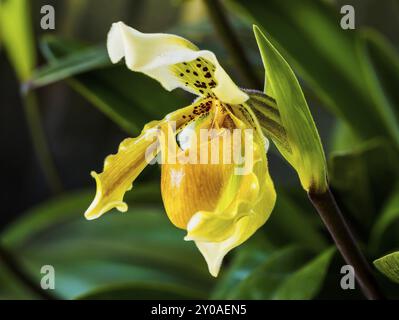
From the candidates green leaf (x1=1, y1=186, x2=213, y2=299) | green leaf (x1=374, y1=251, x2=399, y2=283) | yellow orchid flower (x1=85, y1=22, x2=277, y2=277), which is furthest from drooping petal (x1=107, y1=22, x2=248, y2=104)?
green leaf (x1=1, y1=186, x2=213, y2=299)

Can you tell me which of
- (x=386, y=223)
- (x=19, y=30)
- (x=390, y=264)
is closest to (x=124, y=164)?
(x=390, y=264)

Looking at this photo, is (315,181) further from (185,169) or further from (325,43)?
(325,43)

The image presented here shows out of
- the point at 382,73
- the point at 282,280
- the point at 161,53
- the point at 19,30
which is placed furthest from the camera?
the point at 19,30

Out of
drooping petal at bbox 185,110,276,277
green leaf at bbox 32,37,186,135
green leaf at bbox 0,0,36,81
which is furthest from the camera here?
green leaf at bbox 0,0,36,81

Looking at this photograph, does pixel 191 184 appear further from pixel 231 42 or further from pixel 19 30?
pixel 19 30
